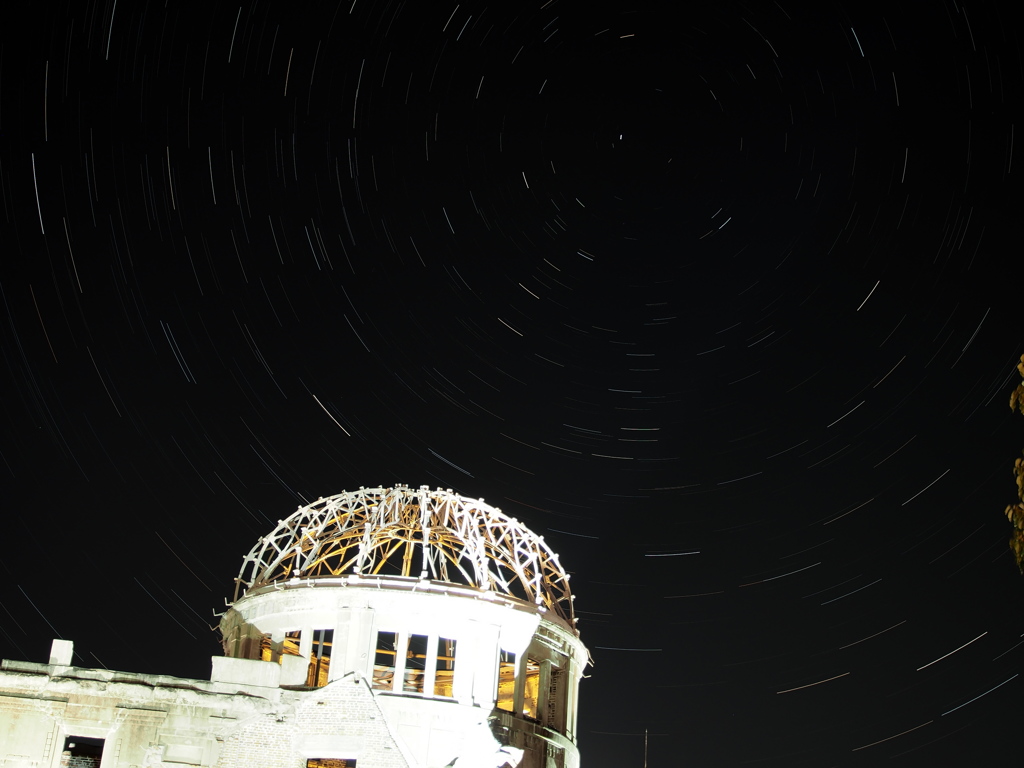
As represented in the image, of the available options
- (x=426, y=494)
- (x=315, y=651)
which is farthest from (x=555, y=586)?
(x=315, y=651)

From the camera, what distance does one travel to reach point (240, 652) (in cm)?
3216

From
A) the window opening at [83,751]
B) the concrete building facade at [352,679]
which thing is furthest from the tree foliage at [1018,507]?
the window opening at [83,751]

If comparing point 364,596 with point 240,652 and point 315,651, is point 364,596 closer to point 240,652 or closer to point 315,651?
point 240,652

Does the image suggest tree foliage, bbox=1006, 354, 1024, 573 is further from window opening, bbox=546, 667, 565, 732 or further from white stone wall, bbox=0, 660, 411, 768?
window opening, bbox=546, 667, 565, 732

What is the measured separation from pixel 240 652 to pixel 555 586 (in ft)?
33.6

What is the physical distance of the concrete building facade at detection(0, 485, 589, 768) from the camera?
80.9 feet

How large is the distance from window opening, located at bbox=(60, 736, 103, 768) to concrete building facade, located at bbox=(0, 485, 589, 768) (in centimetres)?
5

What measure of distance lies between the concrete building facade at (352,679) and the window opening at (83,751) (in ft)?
0.17

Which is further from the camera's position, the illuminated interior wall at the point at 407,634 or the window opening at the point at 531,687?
the window opening at the point at 531,687

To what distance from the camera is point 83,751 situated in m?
27.4

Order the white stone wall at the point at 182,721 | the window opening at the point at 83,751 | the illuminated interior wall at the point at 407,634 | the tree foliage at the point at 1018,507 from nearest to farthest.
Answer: the tree foliage at the point at 1018,507, the white stone wall at the point at 182,721, the window opening at the point at 83,751, the illuminated interior wall at the point at 407,634

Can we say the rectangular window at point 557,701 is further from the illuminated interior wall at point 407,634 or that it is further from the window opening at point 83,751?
the window opening at point 83,751

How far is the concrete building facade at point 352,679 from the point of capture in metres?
24.7

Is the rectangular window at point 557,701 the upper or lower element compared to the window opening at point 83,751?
upper
